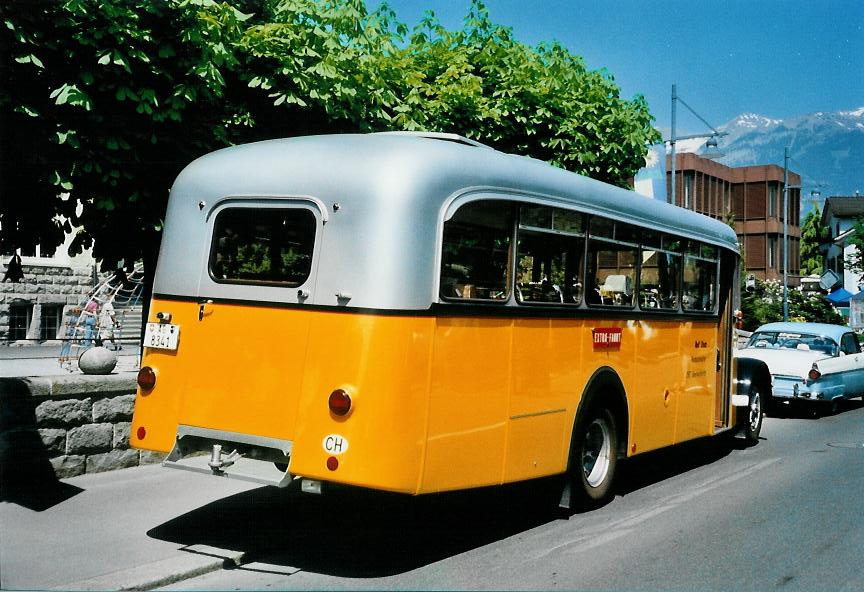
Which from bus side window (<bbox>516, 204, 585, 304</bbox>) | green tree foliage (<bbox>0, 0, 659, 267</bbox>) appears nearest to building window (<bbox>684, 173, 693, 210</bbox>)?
green tree foliage (<bbox>0, 0, 659, 267</bbox>)

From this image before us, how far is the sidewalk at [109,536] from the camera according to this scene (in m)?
5.34

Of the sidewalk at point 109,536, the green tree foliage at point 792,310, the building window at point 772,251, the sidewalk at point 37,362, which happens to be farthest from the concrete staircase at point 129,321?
the building window at point 772,251

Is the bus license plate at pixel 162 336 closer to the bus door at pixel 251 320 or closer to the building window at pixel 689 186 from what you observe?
the bus door at pixel 251 320

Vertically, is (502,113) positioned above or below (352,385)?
above

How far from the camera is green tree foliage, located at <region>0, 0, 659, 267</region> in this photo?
842 centimetres

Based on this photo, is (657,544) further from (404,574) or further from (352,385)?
(352,385)

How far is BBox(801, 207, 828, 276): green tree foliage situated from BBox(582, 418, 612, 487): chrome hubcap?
80.2 meters

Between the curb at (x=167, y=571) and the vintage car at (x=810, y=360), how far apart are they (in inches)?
444

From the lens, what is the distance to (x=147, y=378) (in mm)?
6359

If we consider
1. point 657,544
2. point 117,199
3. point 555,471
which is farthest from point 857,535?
point 117,199

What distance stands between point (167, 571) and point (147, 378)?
1.48 metres

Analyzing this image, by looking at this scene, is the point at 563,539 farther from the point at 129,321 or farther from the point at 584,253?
the point at 129,321

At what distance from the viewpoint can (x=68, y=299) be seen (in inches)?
939

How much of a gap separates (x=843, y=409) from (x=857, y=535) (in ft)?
37.7
